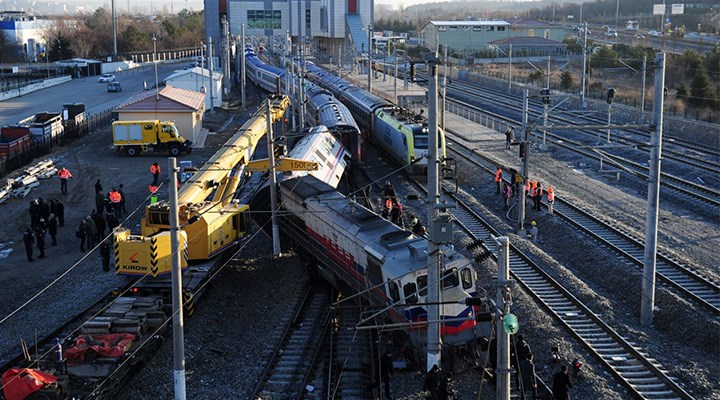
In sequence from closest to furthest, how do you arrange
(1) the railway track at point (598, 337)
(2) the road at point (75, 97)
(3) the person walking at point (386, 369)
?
1. (3) the person walking at point (386, 369)
2. (1) the railway track at point (598, 337)
3. (2) the road at point (75, 97)

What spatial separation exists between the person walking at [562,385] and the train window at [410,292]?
3.03m

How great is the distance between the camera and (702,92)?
157ft

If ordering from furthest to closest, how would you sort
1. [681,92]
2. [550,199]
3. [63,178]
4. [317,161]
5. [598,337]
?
[681,92]
[63,178]
[317,161]
[550,199]
[598,337]

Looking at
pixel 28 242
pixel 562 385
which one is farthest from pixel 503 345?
pixel 28 242

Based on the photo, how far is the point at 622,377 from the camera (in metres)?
14.9

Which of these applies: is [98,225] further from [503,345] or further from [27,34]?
[27,34]

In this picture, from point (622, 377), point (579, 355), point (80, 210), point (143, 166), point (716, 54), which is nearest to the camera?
point (622, 377)

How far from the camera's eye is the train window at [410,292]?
1534cm

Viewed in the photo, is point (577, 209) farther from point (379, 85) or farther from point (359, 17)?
point (359, 17)

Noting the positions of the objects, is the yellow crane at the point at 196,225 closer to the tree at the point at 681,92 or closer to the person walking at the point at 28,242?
the person walking at the point at 28,242

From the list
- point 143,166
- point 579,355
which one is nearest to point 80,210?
point 143,166

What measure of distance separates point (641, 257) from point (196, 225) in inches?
465

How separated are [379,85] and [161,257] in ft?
166

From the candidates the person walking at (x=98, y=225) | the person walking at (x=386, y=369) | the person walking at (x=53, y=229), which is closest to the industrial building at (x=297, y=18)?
the person walking at (x=53, y=229)
